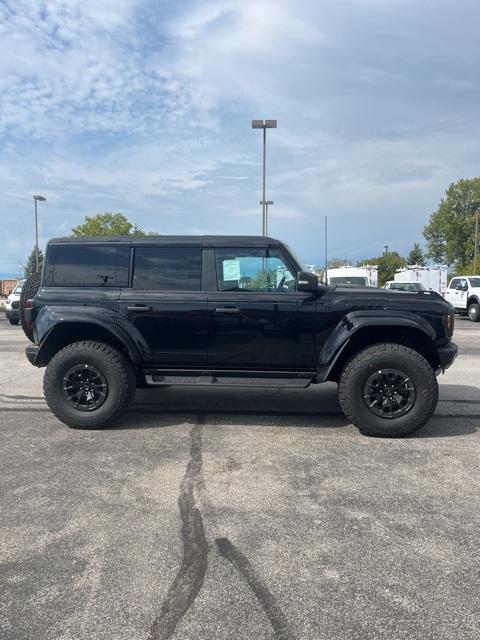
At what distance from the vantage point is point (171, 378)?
5.42 meters

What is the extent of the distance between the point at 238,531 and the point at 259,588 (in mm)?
587

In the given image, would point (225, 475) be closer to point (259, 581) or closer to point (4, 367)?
point (259, 581)

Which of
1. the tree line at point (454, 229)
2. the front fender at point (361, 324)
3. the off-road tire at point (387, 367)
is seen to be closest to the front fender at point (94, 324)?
the front fender at point (361, 324)

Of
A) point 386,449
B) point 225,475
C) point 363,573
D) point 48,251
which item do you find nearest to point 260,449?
point 225,475

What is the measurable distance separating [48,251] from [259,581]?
411 centimetres

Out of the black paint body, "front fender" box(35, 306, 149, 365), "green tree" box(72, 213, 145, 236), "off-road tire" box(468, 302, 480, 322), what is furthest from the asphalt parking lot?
"green tree" box(72, 213, 145, 236)

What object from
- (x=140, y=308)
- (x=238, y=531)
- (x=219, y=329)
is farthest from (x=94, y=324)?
(x=238, y=531)

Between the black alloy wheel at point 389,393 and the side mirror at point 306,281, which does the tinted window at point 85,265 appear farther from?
the black alloy wheel at point 389,393

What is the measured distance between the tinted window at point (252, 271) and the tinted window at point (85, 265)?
1.02 meters

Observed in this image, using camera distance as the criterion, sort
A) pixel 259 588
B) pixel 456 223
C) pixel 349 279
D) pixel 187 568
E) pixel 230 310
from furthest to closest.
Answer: pixel 456 223 → pixel 349 279 → pixel 230 310 → pixel 187 568 → pixel 259 588

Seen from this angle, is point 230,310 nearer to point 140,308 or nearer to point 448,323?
point 140,308

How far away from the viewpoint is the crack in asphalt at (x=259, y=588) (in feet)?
7.68

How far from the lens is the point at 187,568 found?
281 centimetres

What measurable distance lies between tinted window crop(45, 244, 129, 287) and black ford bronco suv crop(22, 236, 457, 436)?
0.03 ft
